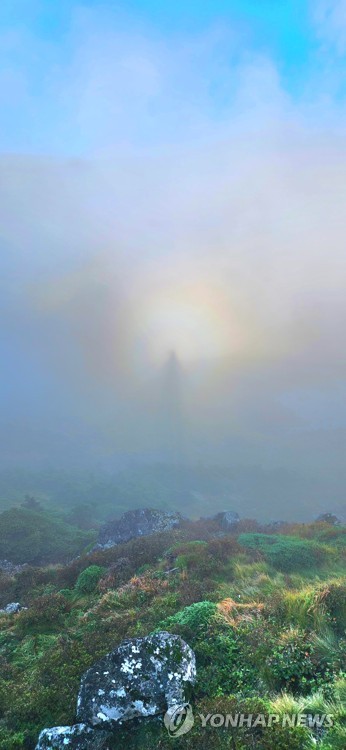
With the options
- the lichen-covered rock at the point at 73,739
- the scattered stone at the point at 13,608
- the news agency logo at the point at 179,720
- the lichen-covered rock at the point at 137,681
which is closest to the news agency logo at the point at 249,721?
the news agency logo at the point at 179,720

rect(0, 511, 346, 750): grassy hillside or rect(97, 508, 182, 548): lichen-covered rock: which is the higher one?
rect(0, 511, 346, 750): grassy hillside

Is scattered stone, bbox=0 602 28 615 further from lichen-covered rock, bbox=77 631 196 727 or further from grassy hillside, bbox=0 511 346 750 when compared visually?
lichen-covered rock, bbox=77 631 196 727

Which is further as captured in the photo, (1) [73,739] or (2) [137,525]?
(2) [137,525]

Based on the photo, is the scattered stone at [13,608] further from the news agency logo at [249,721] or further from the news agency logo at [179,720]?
the news agency logo at [249,721]

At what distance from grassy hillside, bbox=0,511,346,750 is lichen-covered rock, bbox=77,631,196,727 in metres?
0.29

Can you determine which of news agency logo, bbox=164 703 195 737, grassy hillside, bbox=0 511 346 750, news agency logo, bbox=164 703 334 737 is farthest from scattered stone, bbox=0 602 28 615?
news agency logo, bbox=164 703 334 737

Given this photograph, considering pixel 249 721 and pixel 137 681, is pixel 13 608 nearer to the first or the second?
pixel 137 681

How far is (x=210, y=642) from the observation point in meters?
7.47

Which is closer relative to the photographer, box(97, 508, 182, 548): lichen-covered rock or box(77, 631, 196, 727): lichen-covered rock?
box(77, 631, 196, 727): lichen-covered rock

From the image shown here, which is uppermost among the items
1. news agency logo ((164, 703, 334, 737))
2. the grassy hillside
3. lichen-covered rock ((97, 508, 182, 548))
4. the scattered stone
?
news agency logo ((164, 703, 334, 737))

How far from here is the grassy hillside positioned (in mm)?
5188

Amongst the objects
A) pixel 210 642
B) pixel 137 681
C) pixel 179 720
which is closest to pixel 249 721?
pixel 179 720

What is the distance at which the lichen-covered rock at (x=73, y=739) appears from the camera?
5211 mm

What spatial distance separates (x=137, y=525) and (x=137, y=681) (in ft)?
92.5
